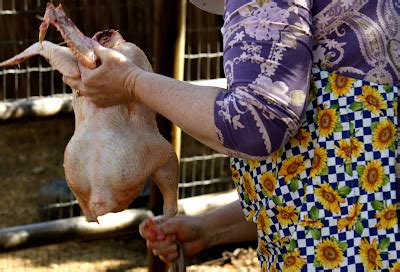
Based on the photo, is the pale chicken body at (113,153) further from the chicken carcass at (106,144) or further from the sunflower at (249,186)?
the sunflower at (249,186)

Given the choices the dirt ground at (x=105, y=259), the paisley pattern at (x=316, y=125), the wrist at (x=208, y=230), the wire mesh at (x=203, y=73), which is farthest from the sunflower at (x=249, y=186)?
the dirt ground at (x=105, y=259)

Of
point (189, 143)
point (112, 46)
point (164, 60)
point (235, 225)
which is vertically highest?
point (112, 46)

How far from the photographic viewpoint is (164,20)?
332 centimetres

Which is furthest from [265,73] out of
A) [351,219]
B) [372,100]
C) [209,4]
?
[209,4]

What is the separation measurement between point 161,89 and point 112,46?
0.30m

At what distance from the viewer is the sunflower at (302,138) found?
1777 millimetres

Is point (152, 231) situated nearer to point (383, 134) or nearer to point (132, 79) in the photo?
point (132, 79)

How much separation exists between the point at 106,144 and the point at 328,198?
469mm

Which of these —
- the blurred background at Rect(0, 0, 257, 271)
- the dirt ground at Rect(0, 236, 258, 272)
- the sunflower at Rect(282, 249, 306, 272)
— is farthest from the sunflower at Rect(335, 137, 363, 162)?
the dirt ground at Rect(0, 236, 258, 272)

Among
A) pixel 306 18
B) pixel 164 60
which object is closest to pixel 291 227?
pixel 306 18

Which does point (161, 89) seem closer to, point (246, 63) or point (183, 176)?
point (246, 63)

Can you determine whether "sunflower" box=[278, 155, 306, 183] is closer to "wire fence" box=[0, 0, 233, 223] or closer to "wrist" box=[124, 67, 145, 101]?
"wrist" box=[124, 67, 145, 101]

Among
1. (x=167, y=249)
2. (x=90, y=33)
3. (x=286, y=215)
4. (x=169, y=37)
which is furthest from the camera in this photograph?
(x=90, y=33)

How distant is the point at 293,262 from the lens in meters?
1.86
